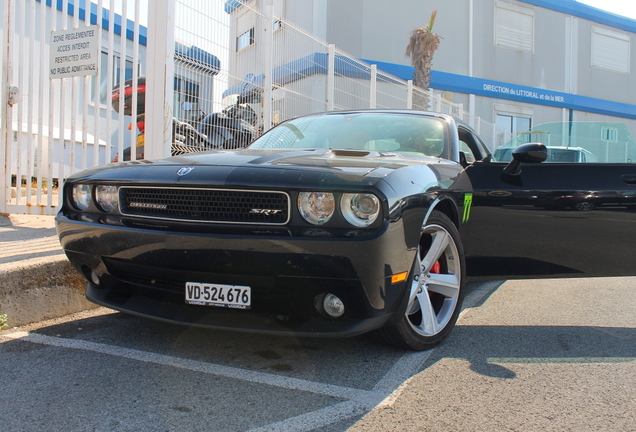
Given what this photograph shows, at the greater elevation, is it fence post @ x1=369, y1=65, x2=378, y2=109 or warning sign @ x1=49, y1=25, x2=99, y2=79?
fence post @ x1=369, y1=65, x2=378, y2=109

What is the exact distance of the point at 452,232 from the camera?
3061mm

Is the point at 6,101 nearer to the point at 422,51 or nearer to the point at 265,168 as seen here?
the point at 265,168

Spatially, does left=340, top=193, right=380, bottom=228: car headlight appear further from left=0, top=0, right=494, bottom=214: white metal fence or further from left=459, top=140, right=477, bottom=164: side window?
left=0, top=0, right=494, bottom=214: white metal fence

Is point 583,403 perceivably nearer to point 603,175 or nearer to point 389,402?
point 389,402

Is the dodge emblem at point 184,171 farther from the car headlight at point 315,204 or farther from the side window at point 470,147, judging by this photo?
the side window at point 470,147

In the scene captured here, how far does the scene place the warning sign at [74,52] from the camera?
5.03 m

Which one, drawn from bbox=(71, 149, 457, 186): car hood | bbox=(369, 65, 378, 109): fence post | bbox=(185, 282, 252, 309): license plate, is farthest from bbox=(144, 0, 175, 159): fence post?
bbox=(369, 65, 378, 109): fence post

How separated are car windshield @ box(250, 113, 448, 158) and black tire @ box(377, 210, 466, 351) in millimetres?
745

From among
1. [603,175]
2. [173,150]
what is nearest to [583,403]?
[603,175]

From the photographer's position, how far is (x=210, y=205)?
2.54 metres

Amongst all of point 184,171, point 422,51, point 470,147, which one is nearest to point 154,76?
point 470,147

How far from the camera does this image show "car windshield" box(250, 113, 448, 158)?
12.1 feet

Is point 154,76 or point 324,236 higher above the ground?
point 154,76

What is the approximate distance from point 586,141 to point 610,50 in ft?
77.4
